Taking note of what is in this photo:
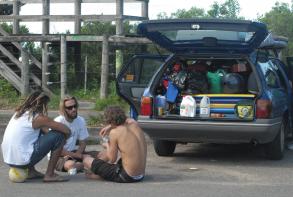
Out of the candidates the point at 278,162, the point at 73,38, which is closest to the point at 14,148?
the point at 278,162

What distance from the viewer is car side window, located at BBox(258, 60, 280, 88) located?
1003 cm

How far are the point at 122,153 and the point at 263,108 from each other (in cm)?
222

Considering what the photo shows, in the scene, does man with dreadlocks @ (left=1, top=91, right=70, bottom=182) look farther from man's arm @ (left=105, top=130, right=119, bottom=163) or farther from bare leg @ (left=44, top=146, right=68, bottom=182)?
man's arm @ (left=105, top=130, right=119, bottom=163)

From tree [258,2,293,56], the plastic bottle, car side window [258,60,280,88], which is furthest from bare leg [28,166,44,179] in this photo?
tree [258,2,293,56]

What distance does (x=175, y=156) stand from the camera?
34.7 ft

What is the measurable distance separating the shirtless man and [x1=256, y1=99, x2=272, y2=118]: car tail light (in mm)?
1881

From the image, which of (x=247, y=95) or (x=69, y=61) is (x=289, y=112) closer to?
(x=247, y=95)

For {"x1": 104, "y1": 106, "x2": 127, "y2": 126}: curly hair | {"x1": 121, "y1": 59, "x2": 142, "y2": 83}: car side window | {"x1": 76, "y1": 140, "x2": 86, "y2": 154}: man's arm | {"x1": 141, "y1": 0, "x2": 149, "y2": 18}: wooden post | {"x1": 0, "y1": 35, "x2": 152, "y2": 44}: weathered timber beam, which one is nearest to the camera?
{"x1": 104, "y1": 106, "x2": 127, "y2": 126}: curly hair

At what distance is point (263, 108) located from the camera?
30.3 feet

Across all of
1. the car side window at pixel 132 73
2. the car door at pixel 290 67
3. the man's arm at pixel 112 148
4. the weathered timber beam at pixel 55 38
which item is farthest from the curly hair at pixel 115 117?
the weathered timber beam at pixel 55 38

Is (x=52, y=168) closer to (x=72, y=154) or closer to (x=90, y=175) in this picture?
(x=90, y=175)

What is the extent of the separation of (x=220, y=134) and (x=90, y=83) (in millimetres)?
10345

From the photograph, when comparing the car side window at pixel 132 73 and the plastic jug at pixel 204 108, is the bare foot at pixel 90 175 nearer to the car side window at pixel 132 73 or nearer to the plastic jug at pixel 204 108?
the plastic jug at pixel 204 108

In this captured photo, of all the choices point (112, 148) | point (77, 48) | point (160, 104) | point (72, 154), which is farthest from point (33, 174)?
point (77, 48)
